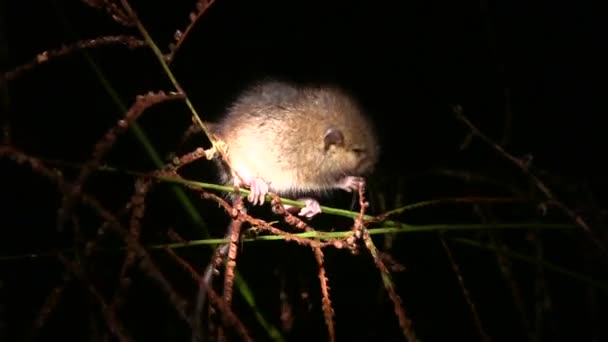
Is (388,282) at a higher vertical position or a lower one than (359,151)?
lower

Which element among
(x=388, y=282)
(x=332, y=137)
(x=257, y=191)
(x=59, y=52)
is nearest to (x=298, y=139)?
(x=332, y=137)

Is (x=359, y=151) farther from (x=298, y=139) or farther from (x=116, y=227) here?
(x=116, y=227)

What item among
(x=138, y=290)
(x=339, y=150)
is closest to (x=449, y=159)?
(x=339, y=150)

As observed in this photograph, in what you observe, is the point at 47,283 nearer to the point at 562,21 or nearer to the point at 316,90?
the point at 316,90

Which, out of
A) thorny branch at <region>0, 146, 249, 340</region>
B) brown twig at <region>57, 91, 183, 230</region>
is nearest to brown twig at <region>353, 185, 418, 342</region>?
thorny branch at <region>0, 146, 249, 340</region>

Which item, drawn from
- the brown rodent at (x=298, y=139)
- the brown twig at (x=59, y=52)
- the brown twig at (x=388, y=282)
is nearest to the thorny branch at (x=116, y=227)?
the brown twig at (x=59, y=52)

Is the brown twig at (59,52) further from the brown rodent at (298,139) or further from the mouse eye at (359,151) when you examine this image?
the mouse eye at (359,151)

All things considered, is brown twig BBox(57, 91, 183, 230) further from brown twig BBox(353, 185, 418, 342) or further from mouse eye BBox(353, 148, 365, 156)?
mouse eye BBox(353, 148, 365, 156)
